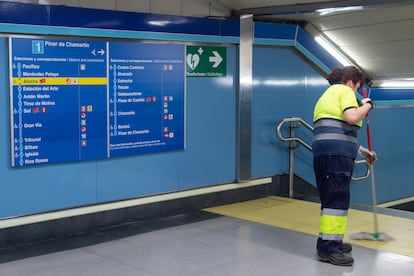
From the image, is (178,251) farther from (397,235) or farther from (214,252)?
(397,235)

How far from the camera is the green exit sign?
612cm

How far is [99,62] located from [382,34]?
3.50 meters

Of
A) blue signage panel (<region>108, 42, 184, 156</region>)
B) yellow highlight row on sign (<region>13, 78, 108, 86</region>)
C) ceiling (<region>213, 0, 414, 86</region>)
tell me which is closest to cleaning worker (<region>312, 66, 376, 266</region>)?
ceiling (<region>213, 0, 414, 86</region>)

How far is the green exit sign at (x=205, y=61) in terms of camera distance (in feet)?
20.1

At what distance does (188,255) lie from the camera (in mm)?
4711

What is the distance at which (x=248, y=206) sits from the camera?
654 centimetres

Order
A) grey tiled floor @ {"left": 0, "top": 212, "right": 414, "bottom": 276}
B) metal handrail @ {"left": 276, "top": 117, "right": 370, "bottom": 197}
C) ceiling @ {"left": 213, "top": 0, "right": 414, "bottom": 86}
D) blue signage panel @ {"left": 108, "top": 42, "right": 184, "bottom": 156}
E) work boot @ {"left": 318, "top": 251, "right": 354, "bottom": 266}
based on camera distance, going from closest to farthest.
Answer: grey tiled floor @ {"left": 0, "top": 212, "right": 414, "bottom": 276}, work boot @ {"left": 318, "top": 251, "right": 354, "bottom": 266}, blue signage panel @ {"left": 108, "top": 42, "right": 184, "bottom": 156}, ceiling @ {"left": 213, "top": 0, "right": 414, "bottom": 86}, metal handrail @ {"left": 276, "top": 117, "right": 370, "bottom": 197}

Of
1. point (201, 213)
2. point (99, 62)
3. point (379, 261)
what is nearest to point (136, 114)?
point (99, 62)

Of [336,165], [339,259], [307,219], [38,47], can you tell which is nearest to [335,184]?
[336,165]

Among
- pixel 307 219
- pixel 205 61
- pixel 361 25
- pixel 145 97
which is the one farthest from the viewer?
pixel 361 25

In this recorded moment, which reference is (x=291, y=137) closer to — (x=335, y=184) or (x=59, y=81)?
(x=335, y=184)

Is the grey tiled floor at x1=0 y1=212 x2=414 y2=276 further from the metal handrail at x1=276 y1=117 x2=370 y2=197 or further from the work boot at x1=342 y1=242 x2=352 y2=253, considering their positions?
the metal handrail at x1=276 y1=117 x2=370 y2=197

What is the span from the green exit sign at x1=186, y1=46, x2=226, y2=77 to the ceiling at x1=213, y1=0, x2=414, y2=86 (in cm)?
58

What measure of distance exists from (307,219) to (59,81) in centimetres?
284
